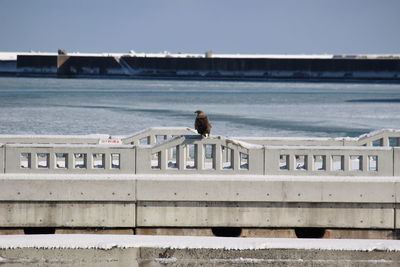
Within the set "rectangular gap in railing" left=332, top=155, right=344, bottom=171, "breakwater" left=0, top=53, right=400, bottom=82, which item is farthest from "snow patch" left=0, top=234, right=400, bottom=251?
"breakwater" left=0, top=53, right=400, bottom=82

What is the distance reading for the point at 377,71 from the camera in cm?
15050

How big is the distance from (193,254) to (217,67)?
145979 millimetres

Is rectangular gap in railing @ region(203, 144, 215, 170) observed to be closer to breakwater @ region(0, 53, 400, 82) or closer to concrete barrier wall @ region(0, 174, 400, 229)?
concrete barrier wall @ region(0, 174, 400, 229)

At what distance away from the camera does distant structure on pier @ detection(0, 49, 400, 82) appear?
490 feet

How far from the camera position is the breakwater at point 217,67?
14912cm

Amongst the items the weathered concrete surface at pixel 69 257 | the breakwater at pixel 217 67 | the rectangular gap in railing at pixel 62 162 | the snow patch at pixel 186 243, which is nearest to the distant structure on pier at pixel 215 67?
the breakwater at pixel 217 67

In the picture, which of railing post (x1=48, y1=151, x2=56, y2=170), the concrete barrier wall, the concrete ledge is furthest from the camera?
railing post (x1=48, y1=151, x2=56, y2=170)

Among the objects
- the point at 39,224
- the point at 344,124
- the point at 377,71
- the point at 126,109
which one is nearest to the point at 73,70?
the point at 377,71

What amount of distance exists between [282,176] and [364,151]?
0.91 m

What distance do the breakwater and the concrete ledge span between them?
139910 mm

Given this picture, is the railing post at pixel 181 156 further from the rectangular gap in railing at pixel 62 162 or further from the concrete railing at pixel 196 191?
the rectangular gap in railing at pixel 62 162

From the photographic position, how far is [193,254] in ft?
29.5

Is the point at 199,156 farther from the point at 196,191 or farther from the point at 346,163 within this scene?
the point at 346,163

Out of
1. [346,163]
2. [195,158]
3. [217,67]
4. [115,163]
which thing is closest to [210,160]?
[115,163]
